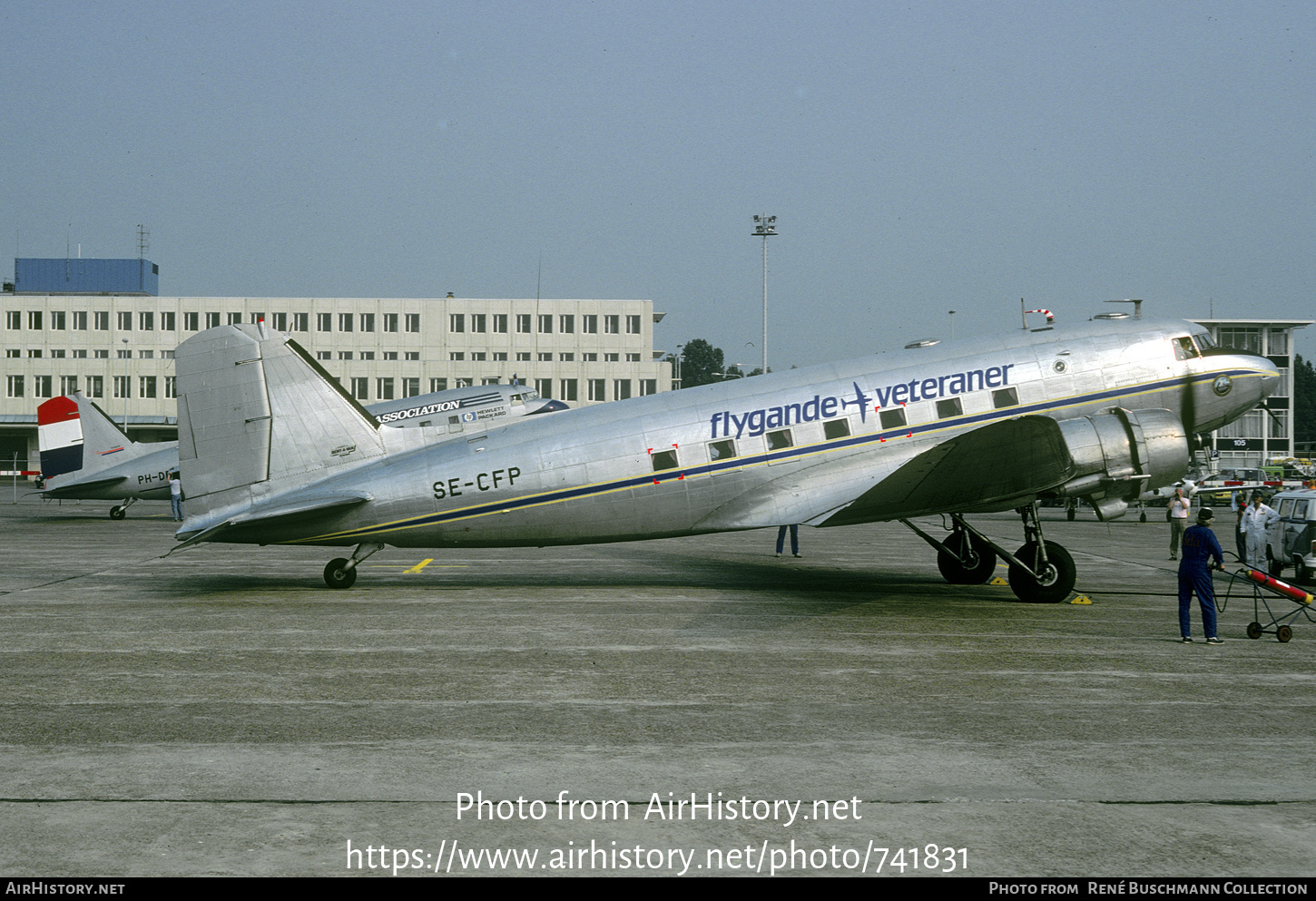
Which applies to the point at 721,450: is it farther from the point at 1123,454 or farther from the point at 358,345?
the point at 358,345

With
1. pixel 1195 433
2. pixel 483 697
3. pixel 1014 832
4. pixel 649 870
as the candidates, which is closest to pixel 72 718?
pixel 483 697

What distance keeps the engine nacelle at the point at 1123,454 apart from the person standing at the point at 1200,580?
2.92 metres

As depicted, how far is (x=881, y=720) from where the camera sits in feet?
30.8

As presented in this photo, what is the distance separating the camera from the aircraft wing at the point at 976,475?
15430 millimetres

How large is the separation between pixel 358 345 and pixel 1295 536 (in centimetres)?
9458

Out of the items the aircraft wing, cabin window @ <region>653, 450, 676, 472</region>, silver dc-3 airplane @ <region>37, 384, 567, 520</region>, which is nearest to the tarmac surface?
the aircraft wing

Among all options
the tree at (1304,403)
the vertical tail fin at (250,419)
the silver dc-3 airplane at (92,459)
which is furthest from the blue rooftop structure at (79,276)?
the tree at (1304,403)

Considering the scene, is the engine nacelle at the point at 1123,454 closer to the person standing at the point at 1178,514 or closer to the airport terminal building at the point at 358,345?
the person standing at the point at 1178,514

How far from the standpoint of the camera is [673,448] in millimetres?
18031

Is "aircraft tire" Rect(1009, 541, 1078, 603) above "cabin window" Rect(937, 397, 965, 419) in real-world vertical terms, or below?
below

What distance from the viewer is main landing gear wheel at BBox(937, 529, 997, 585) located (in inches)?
818

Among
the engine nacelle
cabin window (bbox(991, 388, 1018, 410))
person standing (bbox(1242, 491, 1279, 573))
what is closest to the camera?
the engine nacelle

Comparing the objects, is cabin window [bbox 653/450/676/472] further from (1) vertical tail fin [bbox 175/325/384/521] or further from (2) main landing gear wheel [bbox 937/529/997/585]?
(2) main landing gear wheel [bbox 937/529/997/585]

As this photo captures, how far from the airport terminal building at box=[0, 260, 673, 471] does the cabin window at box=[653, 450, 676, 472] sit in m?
84.0
